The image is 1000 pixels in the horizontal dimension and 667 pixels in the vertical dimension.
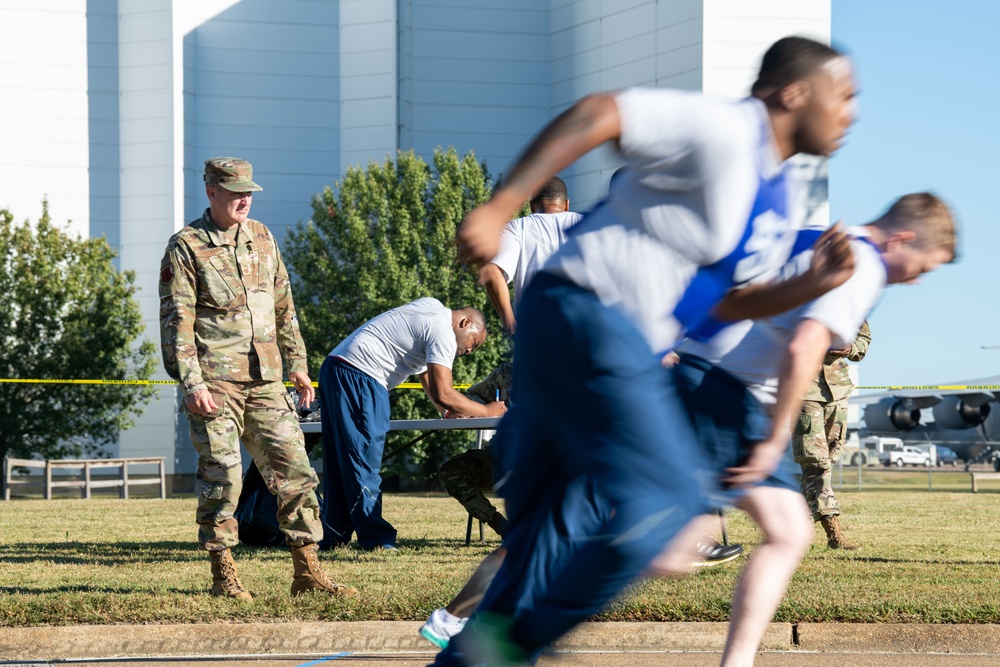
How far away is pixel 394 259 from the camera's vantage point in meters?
34.7

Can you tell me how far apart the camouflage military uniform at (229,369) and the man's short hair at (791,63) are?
3.99 m

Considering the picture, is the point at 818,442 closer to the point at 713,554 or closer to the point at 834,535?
the point at 834,535

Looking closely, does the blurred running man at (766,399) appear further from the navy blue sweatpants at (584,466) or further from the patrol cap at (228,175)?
the patrol cap at (228,175)

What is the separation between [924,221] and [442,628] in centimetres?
202

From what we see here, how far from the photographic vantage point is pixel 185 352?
6438mm

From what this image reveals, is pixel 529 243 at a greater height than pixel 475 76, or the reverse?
pixel 475 76

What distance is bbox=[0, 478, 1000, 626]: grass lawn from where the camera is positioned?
601 cm

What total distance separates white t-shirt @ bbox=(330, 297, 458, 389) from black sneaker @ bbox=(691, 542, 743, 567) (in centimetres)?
206

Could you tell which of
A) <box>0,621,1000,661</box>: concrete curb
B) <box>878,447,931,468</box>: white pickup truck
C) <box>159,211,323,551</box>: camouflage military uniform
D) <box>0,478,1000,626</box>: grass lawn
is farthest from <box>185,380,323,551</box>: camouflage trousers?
<box>878,447,931,468</box>: white pickup truck

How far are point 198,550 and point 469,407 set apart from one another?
2.48 m

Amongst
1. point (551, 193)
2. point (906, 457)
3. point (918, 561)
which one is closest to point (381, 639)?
point (551, 193)

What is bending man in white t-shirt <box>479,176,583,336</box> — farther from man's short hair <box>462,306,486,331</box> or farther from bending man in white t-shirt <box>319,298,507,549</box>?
man's short hair <box>462,306,486,331</box>

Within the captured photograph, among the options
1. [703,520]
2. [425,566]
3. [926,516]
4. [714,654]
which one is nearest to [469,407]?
[425,566]

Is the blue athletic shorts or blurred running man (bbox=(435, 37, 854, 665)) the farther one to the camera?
the blue athletic shorts
